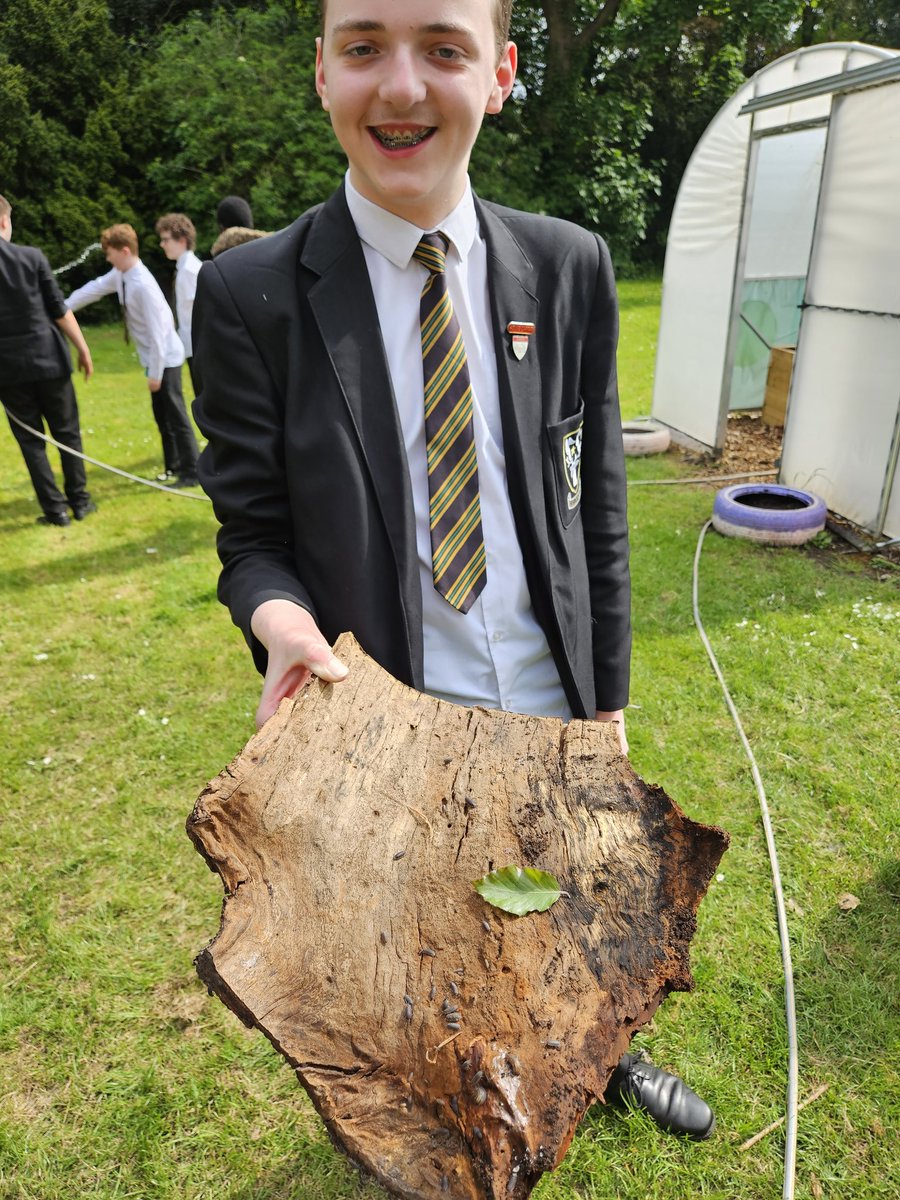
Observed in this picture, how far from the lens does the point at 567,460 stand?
1.76 meters

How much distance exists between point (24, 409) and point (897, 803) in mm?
7273

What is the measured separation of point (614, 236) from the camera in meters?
21.1

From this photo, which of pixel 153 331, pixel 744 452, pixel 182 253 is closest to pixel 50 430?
pixel 153 331

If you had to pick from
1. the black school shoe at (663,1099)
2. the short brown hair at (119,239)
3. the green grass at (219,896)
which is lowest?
the green grass at (219,896)

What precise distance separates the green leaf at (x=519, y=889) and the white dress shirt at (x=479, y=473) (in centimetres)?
57

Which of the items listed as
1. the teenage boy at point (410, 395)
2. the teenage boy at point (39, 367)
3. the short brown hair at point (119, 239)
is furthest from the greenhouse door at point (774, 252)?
the teenage boy at point (410, 395)

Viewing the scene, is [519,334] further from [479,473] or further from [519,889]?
[519,889]

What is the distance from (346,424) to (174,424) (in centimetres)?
753

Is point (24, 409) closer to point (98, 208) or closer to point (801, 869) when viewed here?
point (801, 869)

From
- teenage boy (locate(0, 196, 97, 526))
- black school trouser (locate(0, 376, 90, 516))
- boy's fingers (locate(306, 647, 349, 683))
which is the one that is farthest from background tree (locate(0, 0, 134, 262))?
boy's fingers (locate(306, 647, 349, 683))

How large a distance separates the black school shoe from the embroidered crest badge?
180cm

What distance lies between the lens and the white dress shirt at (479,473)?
1.62 m

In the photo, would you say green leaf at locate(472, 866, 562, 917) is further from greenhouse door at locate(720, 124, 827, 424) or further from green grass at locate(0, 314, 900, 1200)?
greenhouse door at locate(720, 124, 827, 424)

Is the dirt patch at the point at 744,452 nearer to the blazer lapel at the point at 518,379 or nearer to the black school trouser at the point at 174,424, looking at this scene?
the black school trouser at the point at 174,424
